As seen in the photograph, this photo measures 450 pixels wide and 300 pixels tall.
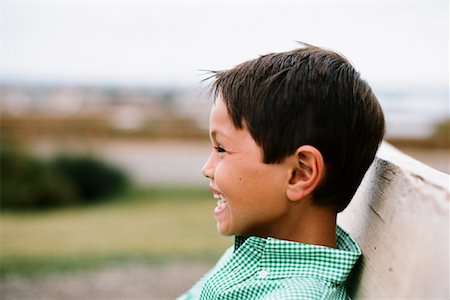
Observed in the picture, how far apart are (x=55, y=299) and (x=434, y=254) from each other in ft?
12.9

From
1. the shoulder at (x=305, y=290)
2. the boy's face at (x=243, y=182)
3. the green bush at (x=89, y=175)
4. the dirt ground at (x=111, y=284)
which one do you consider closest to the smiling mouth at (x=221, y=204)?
the boy's face at (x=243, y=182)

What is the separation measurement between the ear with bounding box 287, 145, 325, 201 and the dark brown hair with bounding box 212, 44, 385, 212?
0.05ft

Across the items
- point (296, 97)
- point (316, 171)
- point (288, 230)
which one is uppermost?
point (296, 97)

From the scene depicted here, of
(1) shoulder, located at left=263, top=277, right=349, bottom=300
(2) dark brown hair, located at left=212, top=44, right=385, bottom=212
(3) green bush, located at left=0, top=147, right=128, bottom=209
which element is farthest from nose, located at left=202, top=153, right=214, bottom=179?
(3) green bush, located at left=0, top=147, right=128, bottom=209

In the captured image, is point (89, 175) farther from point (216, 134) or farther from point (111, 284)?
point (216, 134)

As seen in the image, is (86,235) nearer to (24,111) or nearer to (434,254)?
(24,111)

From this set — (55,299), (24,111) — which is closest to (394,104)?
(24,111)

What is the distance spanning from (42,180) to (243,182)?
24.8ft

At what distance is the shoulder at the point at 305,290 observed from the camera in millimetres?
1206

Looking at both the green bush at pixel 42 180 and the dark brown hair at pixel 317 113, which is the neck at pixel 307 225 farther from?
the green bush at pixel 42 180

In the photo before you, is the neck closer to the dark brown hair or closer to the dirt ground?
the dark brown hair

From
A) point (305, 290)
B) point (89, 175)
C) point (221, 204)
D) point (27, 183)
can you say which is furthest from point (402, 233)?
point (89, 175)

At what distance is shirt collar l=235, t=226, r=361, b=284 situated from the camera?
1.30m

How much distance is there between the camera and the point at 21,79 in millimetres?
15719
